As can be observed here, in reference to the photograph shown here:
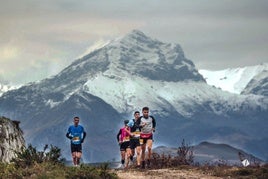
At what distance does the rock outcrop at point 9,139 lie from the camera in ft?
101

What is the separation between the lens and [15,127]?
3316 centimetres

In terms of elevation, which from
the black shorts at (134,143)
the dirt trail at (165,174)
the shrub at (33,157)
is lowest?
the dirt trail at (165,174)

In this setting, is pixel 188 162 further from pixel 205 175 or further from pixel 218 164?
pixel 205 175

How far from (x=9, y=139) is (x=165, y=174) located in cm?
696

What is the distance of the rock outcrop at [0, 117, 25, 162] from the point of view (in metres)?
30.7

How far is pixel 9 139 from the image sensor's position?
1251 inches

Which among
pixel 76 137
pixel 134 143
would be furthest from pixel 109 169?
pixel 134 143

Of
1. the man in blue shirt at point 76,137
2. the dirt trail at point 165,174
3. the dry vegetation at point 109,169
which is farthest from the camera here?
the man in blue shirt at point 76,137

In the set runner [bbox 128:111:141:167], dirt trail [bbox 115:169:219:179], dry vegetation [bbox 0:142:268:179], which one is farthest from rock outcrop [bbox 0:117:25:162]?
runner [bbox 128:111:141:167]

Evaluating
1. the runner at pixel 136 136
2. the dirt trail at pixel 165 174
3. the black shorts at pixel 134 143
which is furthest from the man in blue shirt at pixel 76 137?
the dirt trail at pixel 165 174

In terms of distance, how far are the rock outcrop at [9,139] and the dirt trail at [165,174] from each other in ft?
15.0

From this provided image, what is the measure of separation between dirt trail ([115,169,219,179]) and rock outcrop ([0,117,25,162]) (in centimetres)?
458

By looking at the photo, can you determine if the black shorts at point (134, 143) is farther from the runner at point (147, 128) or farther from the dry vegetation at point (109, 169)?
the runner at point (147, 128)

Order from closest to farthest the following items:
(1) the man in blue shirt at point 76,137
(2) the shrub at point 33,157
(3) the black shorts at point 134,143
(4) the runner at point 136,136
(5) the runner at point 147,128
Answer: (2) the shrub at point 33,157, (5) the runner at point 147,128, (1) the man in blue shirt at point 76,137, (4) the runner at point 136,136, (3) the black shorts at point 134,143
